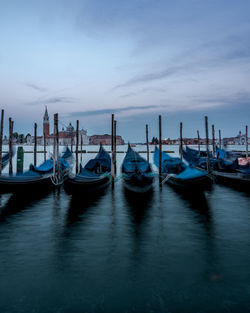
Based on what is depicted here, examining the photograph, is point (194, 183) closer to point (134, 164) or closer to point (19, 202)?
point (134, 164)

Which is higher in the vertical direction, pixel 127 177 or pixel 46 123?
pixel 46 123

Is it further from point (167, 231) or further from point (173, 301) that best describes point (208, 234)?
point (173, 301)

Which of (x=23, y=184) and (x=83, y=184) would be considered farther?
(x=83, y=184)

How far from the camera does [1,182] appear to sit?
14164 millimetres

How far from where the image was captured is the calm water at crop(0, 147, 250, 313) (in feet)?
16.8

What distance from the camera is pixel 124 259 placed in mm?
7094

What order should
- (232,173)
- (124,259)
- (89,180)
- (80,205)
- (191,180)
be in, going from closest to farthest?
1. (124,259)
2. (80,205)
3. (191,180)
4. (89,180)
5. (232,173)

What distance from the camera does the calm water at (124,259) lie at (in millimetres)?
5133

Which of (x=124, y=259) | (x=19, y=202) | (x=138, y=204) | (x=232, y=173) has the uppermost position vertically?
(x=232, y=173)

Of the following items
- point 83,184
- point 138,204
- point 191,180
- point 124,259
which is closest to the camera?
point 124,259

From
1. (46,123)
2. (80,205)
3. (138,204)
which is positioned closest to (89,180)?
(80,205)

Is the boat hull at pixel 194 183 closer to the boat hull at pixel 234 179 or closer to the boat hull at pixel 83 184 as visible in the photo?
the boat hull at pixel 234 179

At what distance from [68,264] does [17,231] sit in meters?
3.80

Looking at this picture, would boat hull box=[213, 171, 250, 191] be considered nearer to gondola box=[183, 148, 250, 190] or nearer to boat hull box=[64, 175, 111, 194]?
gondola box=[183, 148, 250, 190]
